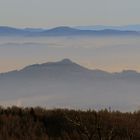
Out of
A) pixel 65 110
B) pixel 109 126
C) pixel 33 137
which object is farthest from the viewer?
pixel 65 110

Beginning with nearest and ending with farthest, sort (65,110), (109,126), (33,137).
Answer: (33,137)
(109,126)
(65,110)

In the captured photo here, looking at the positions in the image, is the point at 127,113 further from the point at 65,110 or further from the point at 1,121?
the point at 1,121

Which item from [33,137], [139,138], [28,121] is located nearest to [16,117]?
[28,121]

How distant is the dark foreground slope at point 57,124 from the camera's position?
23359 millimetres

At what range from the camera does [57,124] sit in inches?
986

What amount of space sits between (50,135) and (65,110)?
9.18ft

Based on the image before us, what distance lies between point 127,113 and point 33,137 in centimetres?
560

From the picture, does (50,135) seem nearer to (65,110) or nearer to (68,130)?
(68,130)

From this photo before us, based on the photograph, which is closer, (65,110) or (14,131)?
(14,131)

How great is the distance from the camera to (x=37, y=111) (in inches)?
1051

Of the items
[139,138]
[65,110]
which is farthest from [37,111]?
[139,138]

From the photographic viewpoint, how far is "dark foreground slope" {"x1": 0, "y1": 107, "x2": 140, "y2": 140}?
2336 centimetres

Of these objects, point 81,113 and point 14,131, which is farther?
point 81,113

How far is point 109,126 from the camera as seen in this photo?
24703 mm
